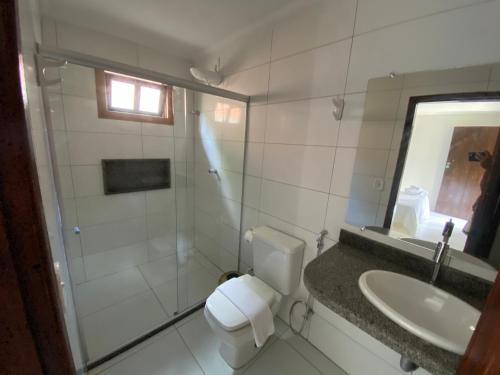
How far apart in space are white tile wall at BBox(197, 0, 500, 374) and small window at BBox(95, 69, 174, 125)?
0.90 m

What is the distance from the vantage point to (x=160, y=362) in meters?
1.39

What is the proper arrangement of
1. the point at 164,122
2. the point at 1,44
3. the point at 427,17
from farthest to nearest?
the point at 164,122, the point at 427,17, the point at 1,44

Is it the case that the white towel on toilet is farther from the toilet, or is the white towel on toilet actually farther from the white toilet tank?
the white toilet tank

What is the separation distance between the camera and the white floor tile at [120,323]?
147cm

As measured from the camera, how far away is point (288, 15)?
1.41m

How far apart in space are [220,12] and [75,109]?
1.40 meters

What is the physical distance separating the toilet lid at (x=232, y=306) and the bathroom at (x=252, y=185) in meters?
0.01

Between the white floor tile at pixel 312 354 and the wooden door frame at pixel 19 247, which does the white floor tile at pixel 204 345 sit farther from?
the wooden door frame at pixel 19 247

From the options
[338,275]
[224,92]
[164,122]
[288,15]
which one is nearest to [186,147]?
[164,122]

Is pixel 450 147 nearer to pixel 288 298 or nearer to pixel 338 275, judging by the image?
pixel 338 275

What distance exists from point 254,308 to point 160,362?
75 centimetres

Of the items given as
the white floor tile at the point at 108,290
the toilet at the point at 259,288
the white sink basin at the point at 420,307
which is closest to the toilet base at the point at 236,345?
the toilet at the point at 259,288

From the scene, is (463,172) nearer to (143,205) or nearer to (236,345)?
(236,345)

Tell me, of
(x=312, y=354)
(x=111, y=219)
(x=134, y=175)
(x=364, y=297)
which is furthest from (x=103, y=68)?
(x=312, y=354)
